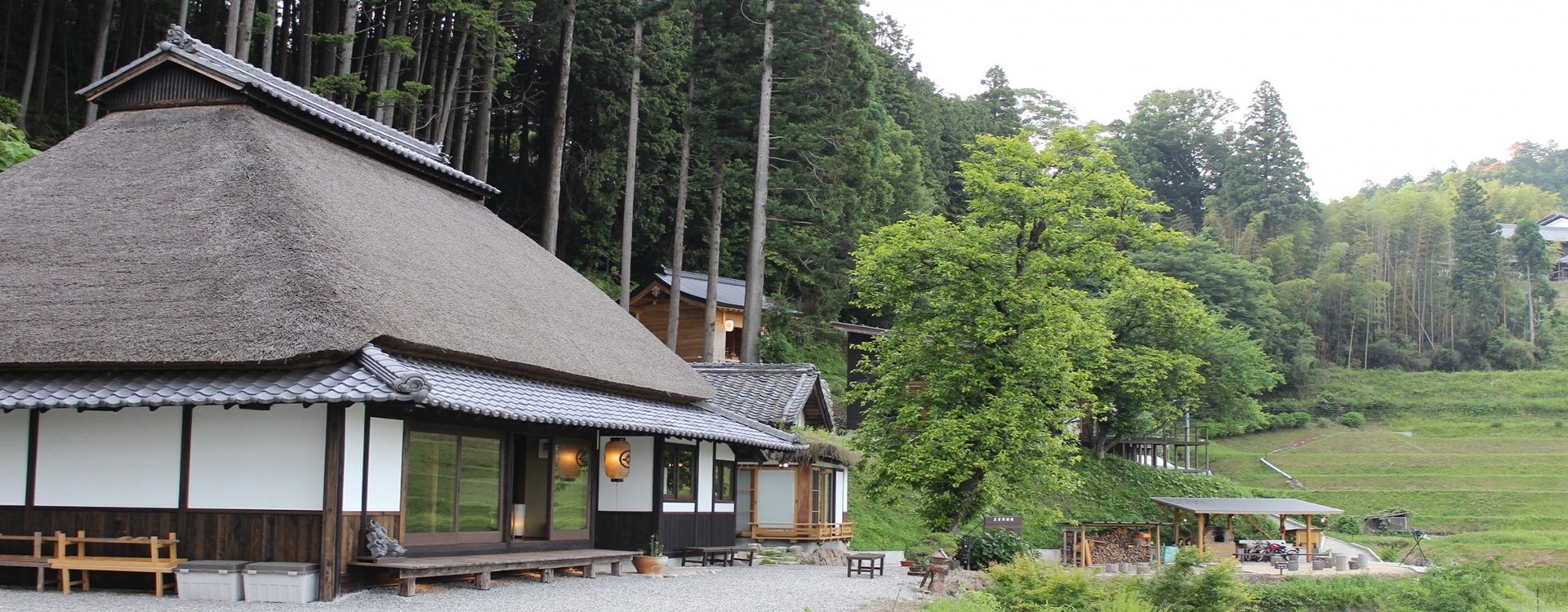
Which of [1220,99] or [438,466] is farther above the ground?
[1220,99]

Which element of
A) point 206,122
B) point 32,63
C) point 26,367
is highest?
point 32,63

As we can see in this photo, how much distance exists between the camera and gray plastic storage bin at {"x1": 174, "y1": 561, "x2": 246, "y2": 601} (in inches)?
423

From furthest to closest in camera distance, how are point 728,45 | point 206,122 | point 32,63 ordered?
point 728,45 → point 32,63 → point 206,122

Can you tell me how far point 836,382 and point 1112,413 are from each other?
871 cm

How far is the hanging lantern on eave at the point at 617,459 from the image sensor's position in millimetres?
16109

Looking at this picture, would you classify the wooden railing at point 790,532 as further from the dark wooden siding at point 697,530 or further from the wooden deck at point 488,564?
the wooden deck at point 488,564

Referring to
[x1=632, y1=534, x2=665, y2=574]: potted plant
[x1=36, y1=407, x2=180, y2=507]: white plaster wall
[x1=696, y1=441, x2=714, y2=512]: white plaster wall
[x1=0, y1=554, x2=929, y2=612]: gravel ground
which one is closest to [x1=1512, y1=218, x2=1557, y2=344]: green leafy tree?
[x1=696, y1=441, x2=714, y2=512]: white plaster wall

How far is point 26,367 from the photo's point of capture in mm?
11258

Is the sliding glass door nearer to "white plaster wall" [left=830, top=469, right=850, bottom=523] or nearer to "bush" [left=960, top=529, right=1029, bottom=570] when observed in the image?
"bush" [left=960, top=529, right=1029, bottom=570]

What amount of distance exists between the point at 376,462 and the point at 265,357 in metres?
1.65

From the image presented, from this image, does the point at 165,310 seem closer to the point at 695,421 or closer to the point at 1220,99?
the point at 695,421

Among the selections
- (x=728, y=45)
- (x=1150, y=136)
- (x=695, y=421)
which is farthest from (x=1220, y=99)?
(x=695, y=421)

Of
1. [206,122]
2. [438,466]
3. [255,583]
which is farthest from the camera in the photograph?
[206,122]

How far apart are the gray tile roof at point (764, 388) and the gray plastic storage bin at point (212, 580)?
1167 cm
